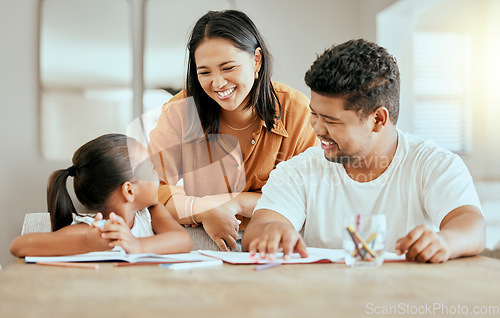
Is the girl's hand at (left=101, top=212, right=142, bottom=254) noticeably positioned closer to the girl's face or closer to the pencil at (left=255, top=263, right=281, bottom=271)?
the pencil at (left=255, top=263, right=281, bottom=271)

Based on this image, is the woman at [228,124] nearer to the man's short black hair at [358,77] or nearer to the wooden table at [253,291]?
the man's short black hair at [358,77]

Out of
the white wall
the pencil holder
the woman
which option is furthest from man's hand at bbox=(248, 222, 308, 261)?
the white wall

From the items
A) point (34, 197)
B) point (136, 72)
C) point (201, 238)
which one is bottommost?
point (34, 197)

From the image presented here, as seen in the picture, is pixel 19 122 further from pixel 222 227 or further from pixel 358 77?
pixel 358 77

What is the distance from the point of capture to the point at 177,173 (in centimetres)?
205

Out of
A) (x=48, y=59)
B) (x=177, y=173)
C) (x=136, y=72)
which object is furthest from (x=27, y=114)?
(x=177, y=173)

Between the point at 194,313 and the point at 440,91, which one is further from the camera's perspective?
the point at 440,91

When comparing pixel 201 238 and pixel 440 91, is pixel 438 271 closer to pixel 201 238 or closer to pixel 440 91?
pixel 201 238

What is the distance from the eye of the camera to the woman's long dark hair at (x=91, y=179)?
1.53 meters

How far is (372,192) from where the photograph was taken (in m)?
1.45

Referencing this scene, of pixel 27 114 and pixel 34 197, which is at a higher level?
pixel 27 114

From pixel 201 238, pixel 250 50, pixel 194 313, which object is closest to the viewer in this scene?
pixel 194 313

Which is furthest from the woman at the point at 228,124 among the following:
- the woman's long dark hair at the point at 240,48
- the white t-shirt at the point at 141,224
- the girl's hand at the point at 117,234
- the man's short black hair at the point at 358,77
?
the girl's hand at the point at 117,234

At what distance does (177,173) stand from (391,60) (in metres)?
0.90
